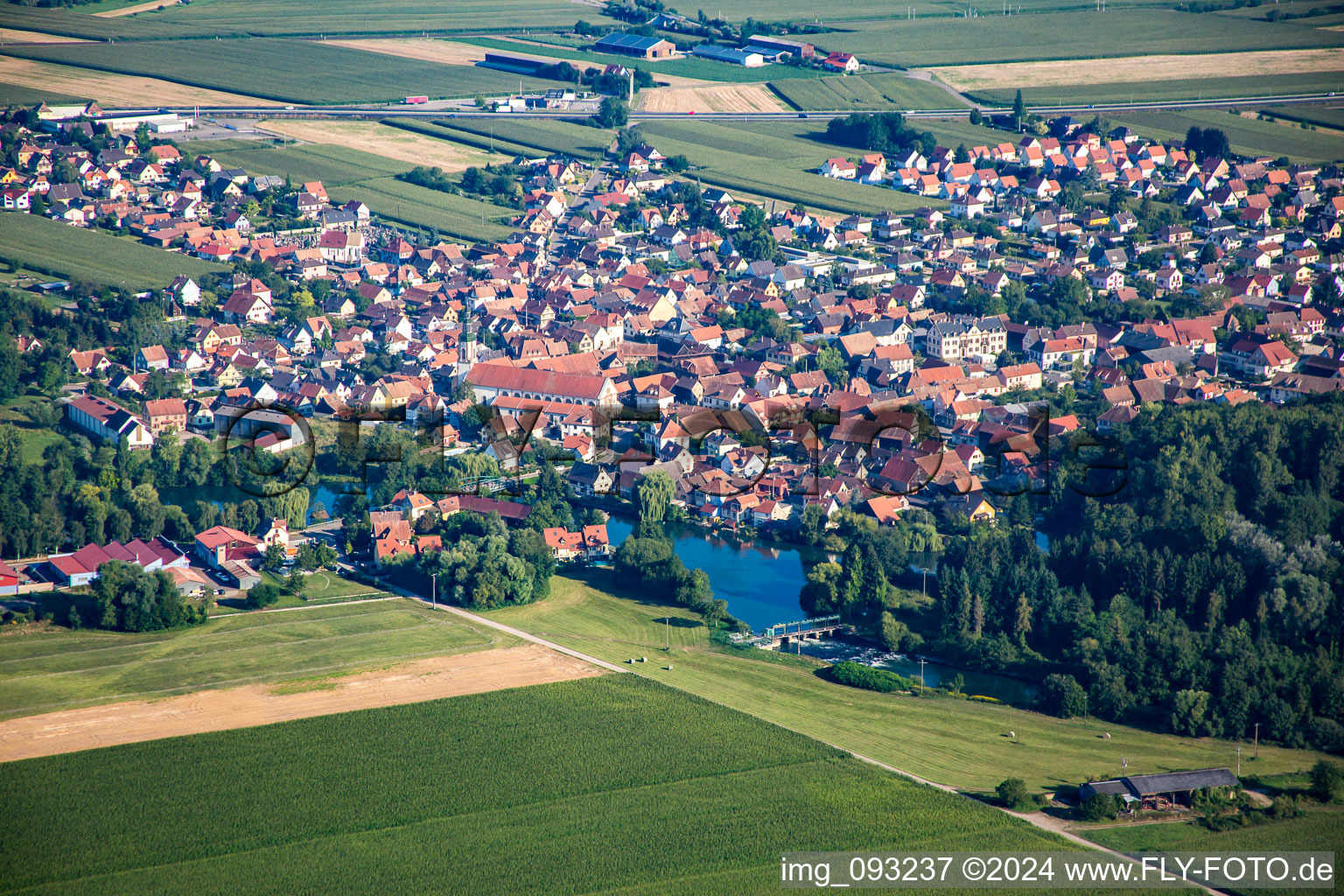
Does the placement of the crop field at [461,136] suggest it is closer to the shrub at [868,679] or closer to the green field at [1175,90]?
the green field at [1175,90]

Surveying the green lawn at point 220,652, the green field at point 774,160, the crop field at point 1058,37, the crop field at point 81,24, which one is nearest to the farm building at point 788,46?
the crop field at point 1058,37

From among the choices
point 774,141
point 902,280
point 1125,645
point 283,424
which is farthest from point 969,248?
point 1125,645

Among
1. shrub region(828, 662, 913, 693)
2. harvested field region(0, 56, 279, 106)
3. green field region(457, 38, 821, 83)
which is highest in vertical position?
green field region(457, 38, 821, 83)

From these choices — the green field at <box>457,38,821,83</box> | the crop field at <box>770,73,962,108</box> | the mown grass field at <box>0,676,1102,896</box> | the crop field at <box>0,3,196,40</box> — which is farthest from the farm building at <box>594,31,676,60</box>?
the mown grass field at <box>0,676,1102,896</box>

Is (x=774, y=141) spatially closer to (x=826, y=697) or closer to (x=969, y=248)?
(x=969, y=248)

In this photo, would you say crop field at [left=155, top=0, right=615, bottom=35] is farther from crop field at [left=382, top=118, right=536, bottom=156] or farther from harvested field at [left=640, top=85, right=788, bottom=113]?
crop field at [left=382, top=118, right=536, bottom=156]

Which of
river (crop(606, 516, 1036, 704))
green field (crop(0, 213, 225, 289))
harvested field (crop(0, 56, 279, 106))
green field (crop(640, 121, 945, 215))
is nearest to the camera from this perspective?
river (crop(606, 516, 1036, 704))
